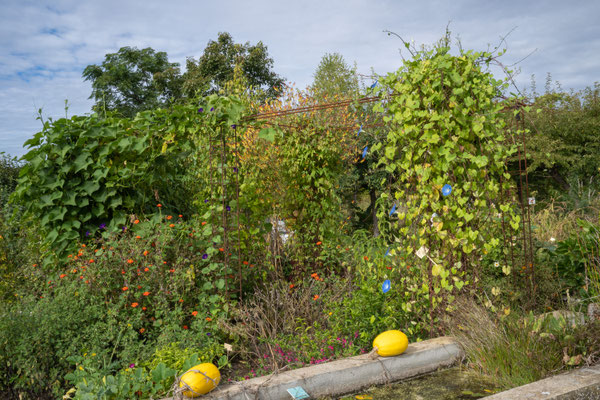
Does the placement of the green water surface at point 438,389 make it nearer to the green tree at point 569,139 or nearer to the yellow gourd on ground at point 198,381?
the yellow gourd on ground at point 198,381

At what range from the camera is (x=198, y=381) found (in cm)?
223

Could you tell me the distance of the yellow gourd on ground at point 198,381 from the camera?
2223mm

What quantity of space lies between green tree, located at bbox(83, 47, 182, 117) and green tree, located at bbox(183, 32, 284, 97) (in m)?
1.50

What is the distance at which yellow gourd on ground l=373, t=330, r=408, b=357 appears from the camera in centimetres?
264

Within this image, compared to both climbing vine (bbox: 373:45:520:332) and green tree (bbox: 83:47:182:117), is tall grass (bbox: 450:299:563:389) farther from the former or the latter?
green tree (bbox: 83:47:182:117)

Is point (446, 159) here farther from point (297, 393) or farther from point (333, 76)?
point (333, 76)

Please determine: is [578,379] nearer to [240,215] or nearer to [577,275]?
[577,275]

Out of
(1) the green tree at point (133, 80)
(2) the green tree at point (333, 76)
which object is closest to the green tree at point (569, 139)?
(2) the green tree at point (333, 76)

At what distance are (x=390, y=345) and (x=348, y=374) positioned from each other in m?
0.32

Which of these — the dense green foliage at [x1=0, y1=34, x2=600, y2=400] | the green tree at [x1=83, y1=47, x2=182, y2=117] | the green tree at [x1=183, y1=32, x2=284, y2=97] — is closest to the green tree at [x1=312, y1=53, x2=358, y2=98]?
the green tree at [x1=183, y1=32, x2=284, y2=97]

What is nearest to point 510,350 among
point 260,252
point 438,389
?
point 438,389

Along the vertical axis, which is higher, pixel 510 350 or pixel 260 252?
pixel 260 252

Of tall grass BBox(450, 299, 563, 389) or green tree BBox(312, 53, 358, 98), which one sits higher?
green tree BBox(312, 53, 358, 98)

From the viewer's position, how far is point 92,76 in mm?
23000
